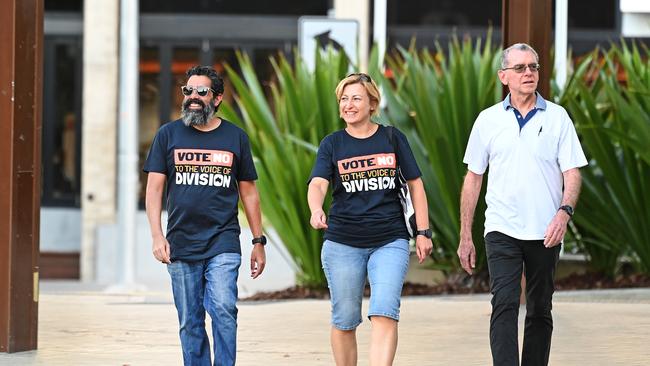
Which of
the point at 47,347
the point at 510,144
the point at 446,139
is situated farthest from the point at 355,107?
the point at 446,139

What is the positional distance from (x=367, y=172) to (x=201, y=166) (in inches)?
30.9

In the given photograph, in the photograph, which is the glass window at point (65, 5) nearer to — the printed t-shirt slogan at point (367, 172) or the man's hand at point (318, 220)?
the printed t-shirt slogan at point (367, 172)

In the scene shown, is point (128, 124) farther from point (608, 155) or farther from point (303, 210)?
point (608, 155)

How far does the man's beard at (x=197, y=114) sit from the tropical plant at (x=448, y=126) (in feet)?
20.0

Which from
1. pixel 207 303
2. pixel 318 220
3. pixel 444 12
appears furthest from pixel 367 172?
pixel 444 12

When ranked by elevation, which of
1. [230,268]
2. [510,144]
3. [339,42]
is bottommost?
[230,268]

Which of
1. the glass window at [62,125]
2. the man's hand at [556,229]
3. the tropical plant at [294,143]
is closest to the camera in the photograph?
the man's hand at [556,229]

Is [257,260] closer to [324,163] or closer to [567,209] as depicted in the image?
[324,163]

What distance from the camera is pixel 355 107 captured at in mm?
7242

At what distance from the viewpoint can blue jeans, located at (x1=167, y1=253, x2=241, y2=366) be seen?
734 cm

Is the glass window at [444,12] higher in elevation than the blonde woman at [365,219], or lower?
higher

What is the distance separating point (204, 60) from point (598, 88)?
1067 centimetres

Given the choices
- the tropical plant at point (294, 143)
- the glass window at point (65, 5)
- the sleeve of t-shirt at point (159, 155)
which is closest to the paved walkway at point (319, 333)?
the tropical plant at point (294, 143)

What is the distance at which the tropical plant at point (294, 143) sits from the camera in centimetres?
1380
